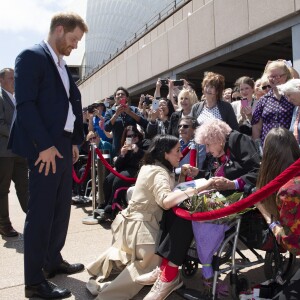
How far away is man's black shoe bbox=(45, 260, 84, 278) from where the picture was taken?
3361 millimetres

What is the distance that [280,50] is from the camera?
1462 cm

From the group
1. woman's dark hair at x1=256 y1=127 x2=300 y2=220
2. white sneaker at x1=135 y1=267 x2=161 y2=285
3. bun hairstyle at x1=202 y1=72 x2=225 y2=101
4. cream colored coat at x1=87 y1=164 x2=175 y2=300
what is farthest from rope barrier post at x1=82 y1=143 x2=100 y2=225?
woman's dark hair at x1=256 y1=127 x2=300 y2=220

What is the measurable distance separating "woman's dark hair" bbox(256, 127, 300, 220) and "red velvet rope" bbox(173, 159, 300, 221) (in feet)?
0.76

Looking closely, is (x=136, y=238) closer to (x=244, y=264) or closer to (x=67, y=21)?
(x=244, y=264)

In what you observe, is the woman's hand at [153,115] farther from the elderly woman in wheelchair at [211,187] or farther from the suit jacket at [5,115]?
the elderly woman in wheelchair at [211,187]

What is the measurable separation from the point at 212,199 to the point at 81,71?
182 feet

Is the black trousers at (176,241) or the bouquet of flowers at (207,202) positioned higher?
the bouquet of flowers at (207,202)

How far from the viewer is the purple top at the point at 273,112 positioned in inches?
141

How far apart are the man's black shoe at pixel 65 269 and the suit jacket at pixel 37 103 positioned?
1158 mm

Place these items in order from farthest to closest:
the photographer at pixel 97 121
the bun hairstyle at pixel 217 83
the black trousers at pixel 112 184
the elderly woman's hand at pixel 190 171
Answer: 1. the photographer at pixel 97 121
2. the black trousers at pixel 112 184
3. the bun hairstyle at pixel 217 83
4. the elderly woman's hand at pixel 190 171

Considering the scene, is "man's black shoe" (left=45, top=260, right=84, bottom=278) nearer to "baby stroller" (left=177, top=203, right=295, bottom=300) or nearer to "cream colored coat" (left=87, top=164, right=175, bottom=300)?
"cream colored coat" (left=87, top=164, right=175, bottom=300)

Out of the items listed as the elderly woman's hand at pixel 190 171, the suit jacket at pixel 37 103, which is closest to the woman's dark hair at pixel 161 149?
the elderly woman's hand at pixel 190 171

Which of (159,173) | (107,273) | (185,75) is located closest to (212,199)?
(159,173)

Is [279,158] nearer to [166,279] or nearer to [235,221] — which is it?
[235,221]
